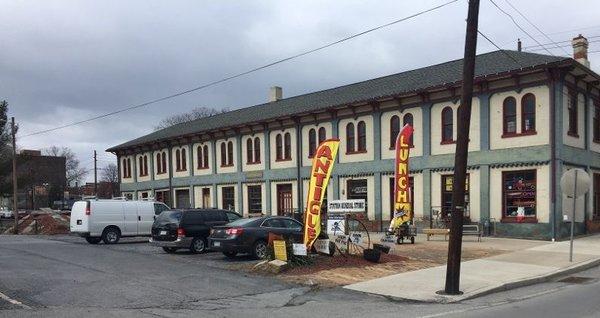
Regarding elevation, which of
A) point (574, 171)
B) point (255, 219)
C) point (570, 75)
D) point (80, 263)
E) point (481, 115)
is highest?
point (570, 75)

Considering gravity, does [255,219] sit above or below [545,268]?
above

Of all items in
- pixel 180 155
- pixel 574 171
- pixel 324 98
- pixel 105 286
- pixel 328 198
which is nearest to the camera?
pixel 105 286

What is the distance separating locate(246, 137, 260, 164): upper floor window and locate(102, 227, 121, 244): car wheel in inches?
567

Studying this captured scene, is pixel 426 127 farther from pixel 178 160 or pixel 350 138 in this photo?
pixel 178 160

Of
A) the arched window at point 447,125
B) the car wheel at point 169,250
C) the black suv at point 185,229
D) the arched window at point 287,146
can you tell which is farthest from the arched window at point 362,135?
the car wheel at point 169,250

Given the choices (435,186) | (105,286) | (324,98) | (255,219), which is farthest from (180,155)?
(105,286)

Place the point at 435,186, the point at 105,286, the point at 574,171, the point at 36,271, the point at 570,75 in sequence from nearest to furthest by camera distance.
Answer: the point at 105,286 → the point at 36,271 → the point at 574,171 → the point at 570,75 → the point at 435,186

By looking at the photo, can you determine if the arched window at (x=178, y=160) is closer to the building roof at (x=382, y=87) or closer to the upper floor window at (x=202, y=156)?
the building roof at (x=382, y=87)

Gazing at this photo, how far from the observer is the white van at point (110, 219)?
24312 mm

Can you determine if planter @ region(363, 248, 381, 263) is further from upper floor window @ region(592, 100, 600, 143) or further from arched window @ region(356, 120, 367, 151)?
upper floor window @ region(592, 100, 600, 143)

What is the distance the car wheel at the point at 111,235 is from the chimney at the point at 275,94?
2232 cm

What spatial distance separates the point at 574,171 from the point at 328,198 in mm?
18244

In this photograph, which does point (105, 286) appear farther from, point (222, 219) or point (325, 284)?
point (222, 219)

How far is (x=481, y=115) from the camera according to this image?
25.6 m
